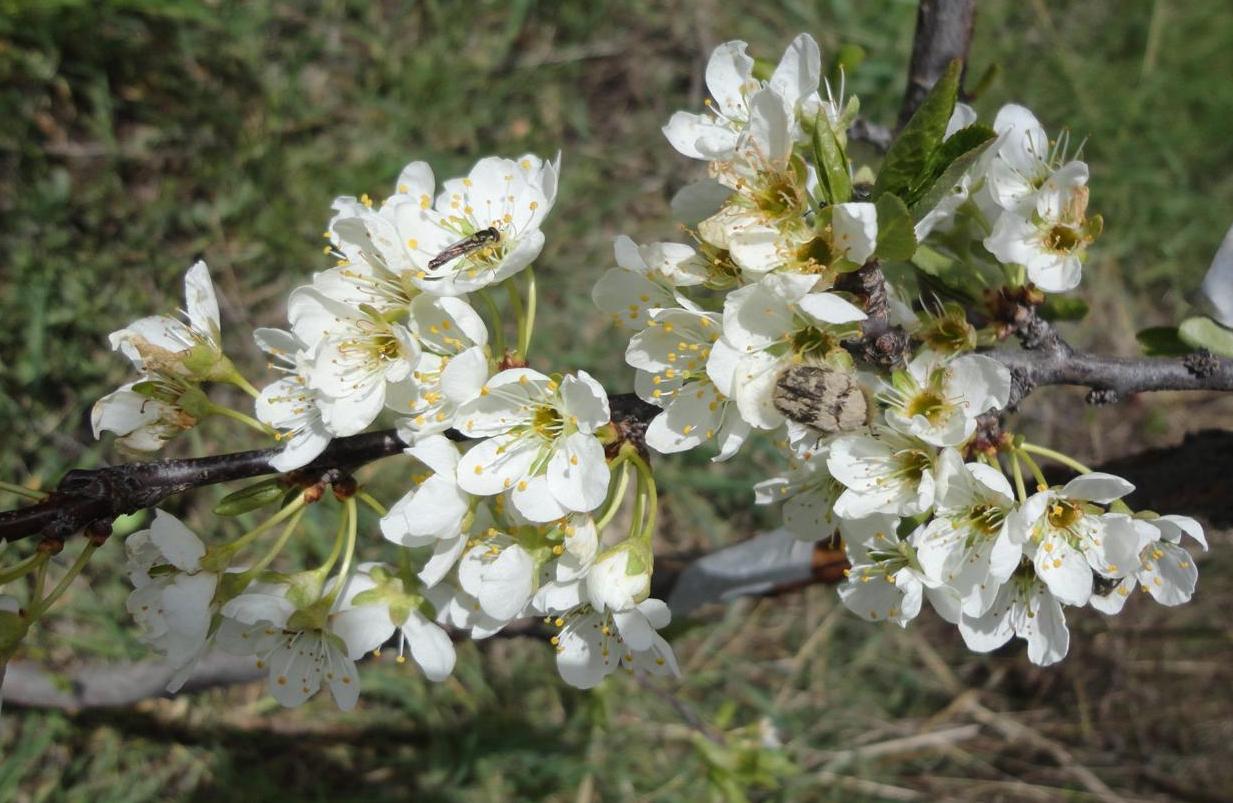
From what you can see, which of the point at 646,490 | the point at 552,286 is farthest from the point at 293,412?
the point at 552,286

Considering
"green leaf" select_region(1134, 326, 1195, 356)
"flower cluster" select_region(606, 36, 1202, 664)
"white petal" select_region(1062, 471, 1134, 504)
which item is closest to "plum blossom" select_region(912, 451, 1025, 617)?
"flower cluster" select_region(606, 36, 1202, 664)

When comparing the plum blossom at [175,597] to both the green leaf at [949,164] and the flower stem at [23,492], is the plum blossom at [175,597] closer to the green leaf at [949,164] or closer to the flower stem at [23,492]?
the flower stem at [23,492]

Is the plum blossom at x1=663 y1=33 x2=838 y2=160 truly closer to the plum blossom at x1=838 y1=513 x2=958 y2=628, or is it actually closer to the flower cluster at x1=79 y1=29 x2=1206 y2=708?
the flower cluster at x1=79 y1=29 x2=1206 y2=708

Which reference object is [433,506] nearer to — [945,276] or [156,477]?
[156,477]

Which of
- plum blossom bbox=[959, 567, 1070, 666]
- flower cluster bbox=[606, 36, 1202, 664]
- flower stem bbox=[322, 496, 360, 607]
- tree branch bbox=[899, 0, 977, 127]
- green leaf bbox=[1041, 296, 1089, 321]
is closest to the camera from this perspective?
flower cluster bbox=[606, 36, 1202, 664]

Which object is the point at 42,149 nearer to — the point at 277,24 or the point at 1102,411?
the point at 277,24

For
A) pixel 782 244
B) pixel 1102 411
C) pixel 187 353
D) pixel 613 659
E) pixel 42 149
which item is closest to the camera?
pixel 782 244

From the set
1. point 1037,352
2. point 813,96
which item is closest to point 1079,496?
point 1037,352
